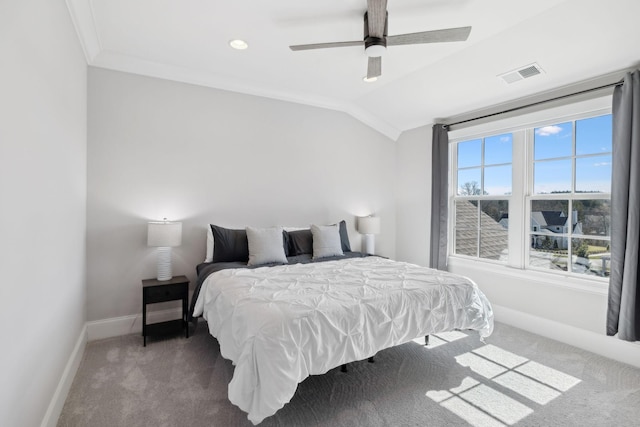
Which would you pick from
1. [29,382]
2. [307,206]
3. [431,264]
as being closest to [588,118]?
[431,264]

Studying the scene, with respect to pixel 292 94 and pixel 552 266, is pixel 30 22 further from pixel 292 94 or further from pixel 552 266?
pixel 552 266

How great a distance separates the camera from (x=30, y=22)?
1490 millimetres

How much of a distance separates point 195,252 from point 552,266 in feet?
12.8

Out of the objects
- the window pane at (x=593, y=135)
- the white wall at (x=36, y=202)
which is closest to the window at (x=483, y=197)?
the window pane at (x=593, y=135)

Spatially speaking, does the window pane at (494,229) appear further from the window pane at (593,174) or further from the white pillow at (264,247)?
the white pillow at (264,247)

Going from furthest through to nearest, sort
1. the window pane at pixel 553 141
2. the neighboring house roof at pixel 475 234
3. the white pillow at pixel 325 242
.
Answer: the neighboring house roof at pixel 475 234
the white pillow at pixel 325 242
the window pane at pixel 553 141

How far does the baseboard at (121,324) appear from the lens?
3070 mm

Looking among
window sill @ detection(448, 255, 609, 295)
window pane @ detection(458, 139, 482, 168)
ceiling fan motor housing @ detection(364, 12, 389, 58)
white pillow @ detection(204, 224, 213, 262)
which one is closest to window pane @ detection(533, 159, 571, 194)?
window pane @ detection(458, 139, 482, 168)

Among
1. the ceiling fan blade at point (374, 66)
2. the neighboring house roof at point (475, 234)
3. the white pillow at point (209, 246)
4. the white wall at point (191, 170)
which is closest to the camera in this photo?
the ceiling fan blade at point (374, 66)

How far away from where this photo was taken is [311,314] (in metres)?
1.87

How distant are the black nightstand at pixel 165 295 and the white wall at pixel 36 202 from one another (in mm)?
588

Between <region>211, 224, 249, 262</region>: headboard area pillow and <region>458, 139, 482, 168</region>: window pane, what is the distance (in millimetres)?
3048

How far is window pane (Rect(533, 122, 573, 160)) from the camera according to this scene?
10.7ft

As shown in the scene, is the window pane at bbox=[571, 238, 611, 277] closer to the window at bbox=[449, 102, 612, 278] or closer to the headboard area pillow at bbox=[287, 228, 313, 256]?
the window at bbox=[449, 102, 612, 278]
